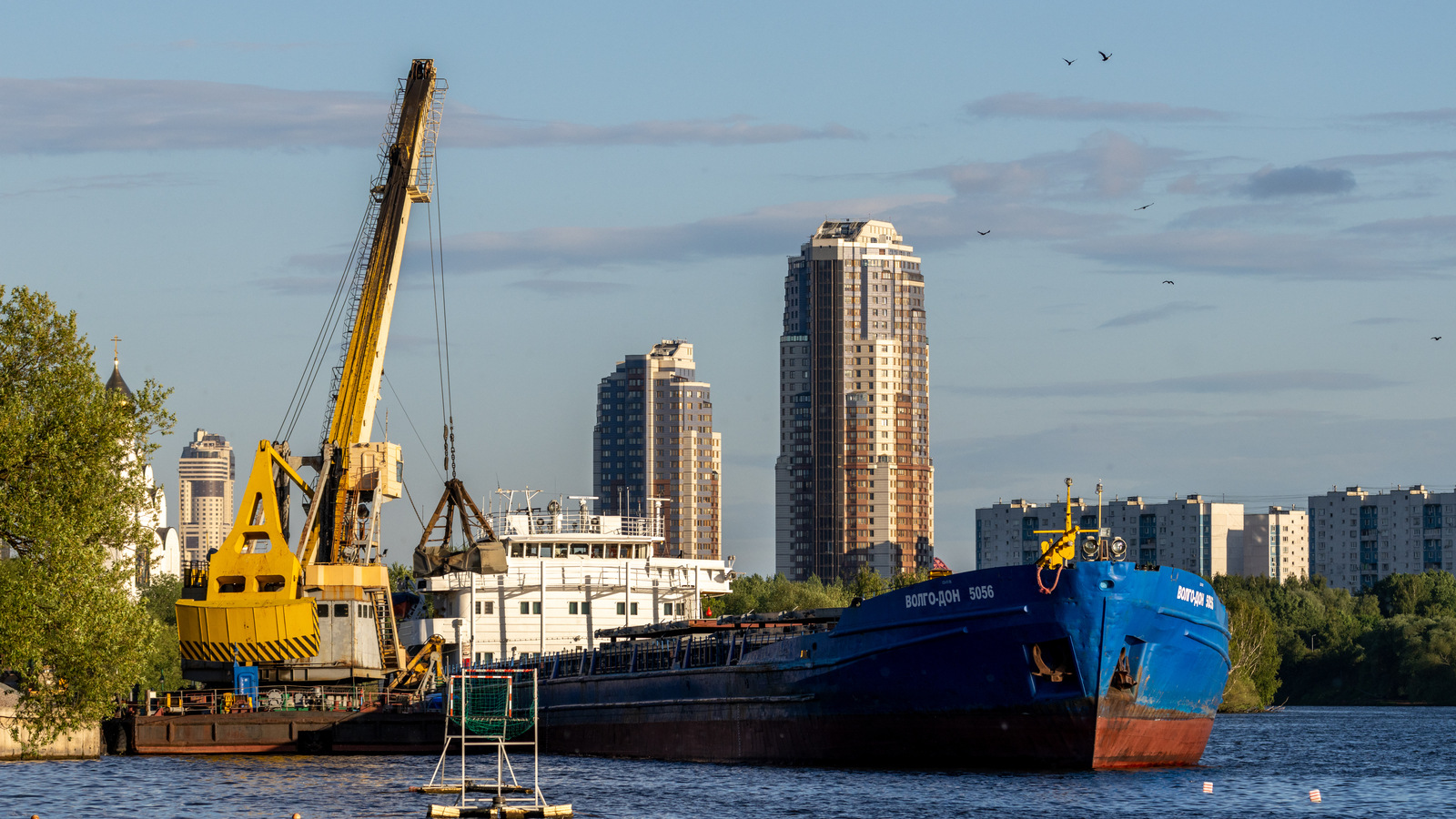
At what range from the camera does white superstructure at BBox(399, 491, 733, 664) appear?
6531cm

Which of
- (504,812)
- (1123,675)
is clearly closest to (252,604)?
(504,812)

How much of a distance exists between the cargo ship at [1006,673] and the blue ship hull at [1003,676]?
4 centimetres

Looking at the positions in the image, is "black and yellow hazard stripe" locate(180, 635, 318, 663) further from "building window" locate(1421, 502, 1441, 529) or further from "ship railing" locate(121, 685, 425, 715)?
"building window" locate(1421, 502, 1441, 529)

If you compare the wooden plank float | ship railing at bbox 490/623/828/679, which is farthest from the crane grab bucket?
the wooden plank float

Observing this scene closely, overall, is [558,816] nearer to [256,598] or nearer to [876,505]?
[256,598]

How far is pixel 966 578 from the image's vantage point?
42219mm

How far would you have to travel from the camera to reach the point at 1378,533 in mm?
185125

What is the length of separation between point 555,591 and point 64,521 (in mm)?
24911

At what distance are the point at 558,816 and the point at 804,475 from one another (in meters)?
152

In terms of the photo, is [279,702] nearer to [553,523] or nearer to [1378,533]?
[553,523]

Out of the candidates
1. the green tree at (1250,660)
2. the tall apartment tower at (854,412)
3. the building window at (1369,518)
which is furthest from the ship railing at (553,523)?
the building window at (1369,518)

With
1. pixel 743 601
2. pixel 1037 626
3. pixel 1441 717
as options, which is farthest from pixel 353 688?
pixel 743 601

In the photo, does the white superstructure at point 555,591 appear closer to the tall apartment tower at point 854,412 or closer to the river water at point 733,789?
the river water at point 733,789

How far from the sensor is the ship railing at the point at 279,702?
5572 centimetres
